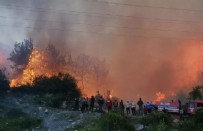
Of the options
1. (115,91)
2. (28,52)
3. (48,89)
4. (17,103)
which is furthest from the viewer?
(115,91)

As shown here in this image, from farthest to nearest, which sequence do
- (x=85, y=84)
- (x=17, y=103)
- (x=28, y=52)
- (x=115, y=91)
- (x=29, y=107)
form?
(x=115, y=91) → (x=85, y=84) → (x=28, y=52) → (x=17, y=103) → (x=29, y=107)

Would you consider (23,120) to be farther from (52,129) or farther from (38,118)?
(52,129)

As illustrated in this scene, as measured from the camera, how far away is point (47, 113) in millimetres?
37031

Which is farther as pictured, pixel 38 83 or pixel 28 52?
pixel 28 52

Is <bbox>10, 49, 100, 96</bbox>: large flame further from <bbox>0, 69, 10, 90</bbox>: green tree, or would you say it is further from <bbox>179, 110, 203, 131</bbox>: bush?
<bbox>179, 110, 203, 131</bbox>: bush

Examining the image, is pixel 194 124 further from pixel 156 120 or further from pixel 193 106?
pixel 193 106

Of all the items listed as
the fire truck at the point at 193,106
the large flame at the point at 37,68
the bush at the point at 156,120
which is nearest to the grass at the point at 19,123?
the bush at the point at 156,120

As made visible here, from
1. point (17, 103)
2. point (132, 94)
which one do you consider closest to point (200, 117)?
point (17, 103)

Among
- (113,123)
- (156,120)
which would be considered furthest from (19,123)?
(156,120)

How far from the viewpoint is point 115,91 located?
253ft

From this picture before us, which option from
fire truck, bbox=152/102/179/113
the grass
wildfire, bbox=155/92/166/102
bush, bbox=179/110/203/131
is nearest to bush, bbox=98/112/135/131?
bush, bbox=179/110/203/131

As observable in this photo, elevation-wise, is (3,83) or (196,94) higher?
(3,83)

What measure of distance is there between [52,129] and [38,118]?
4472 millimetres

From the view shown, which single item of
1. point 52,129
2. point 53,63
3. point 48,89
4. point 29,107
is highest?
point 53,63
